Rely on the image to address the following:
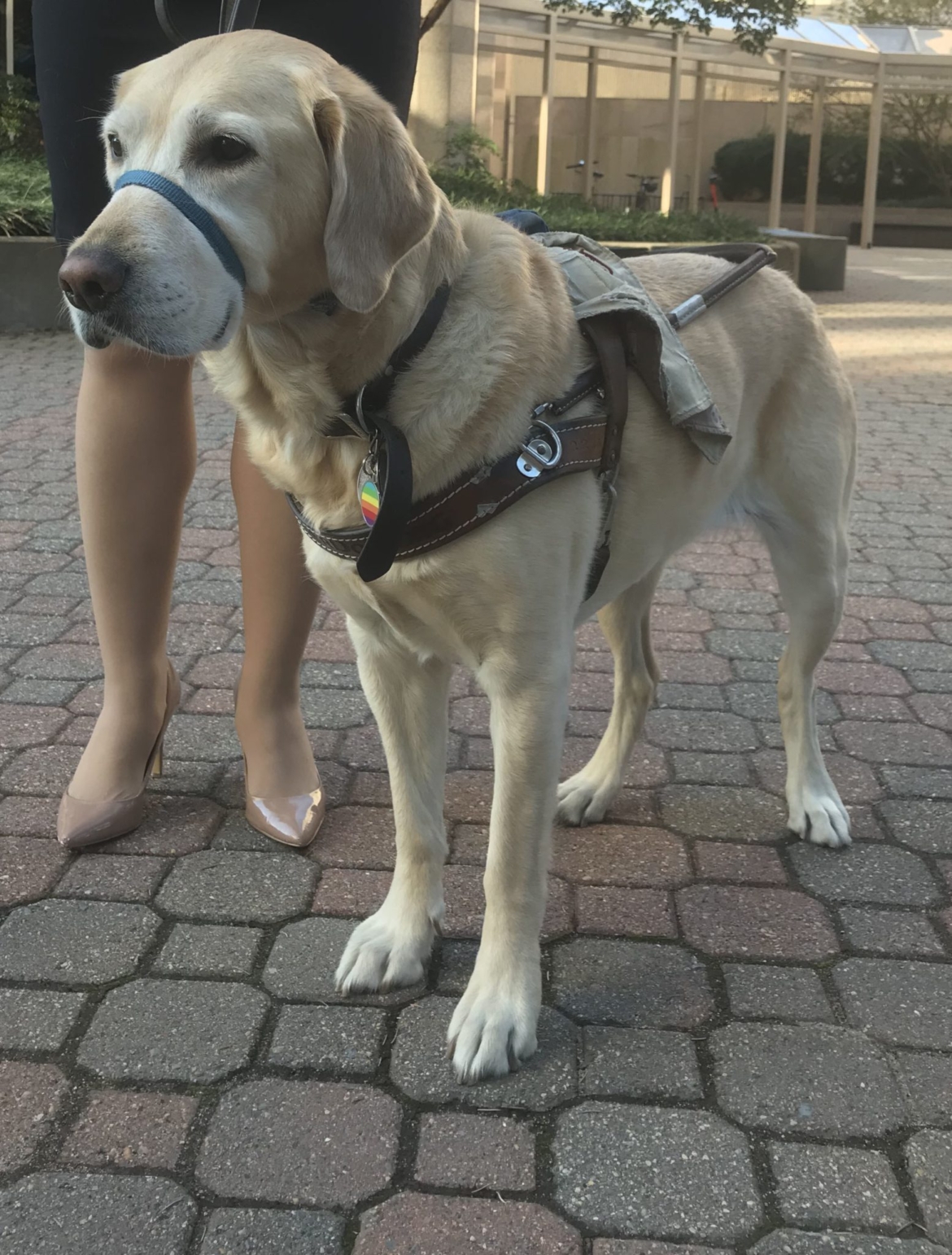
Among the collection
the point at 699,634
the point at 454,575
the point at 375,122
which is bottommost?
the point at 699,634

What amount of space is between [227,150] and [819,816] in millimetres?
2088

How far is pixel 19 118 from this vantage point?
14.2 meters

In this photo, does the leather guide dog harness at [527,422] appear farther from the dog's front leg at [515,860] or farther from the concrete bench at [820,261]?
the concrete bench at [820,261]

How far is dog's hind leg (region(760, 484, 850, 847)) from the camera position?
2918mm

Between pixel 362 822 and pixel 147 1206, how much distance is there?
126 centimetres

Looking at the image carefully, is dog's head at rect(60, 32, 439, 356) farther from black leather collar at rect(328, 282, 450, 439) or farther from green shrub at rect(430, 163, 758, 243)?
green shrub at rect(430, 163, 758, 243)

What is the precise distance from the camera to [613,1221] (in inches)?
70.9

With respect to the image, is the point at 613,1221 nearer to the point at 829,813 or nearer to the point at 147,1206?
→ the point at 147,1206

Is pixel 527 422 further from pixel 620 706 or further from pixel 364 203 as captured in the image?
pixel 620 706

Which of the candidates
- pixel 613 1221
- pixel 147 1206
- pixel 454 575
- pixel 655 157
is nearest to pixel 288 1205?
pixel 147 1206

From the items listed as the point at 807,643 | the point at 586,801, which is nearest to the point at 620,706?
the point at 586,801

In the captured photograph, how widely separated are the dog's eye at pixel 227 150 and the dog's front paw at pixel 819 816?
2.05 meters

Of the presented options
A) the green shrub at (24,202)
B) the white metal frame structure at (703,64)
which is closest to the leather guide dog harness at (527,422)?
the green shrub at (24,202)

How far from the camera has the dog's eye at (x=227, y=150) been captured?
183 cm
